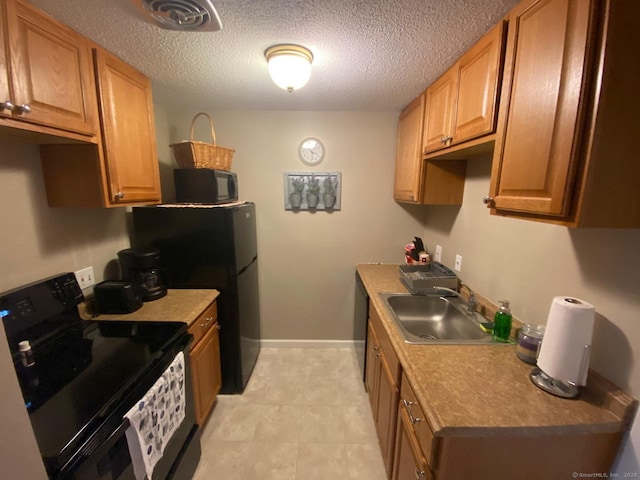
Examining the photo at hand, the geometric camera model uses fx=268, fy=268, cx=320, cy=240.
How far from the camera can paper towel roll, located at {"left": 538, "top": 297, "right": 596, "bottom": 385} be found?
881 mm

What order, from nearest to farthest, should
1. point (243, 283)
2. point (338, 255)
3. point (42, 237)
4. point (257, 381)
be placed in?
point (42, 237)
point (243, 283)
point (257, 381)
point (338, 255)

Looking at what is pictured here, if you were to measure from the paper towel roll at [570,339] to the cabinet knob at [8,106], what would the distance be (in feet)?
6.46

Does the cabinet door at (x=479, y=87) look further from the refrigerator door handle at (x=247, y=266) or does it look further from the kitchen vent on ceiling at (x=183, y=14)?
the refrigerator door handle at (x=247, y=266)

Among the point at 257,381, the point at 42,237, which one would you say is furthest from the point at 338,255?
the point at 42,237

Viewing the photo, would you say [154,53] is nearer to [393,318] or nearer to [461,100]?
[461,100]

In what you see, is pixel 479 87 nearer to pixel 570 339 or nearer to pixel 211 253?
pixel 570 339

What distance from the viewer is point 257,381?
2305 millimetres

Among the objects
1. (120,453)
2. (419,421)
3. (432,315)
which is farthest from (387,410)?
(120,453)

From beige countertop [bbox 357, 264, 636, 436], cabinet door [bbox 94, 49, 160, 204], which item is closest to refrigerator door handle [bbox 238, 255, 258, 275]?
cabinet door [bbox 94, 49, 160, 204]

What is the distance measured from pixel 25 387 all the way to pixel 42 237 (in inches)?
29.0

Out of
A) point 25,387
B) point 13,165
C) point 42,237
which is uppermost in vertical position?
point 13,165

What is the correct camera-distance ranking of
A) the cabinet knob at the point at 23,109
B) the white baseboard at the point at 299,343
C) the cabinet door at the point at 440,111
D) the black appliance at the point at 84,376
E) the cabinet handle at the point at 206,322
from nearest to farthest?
the black appliance at the point at 84,376 → the cabinet knob at the point at 23,109 → the cabinet door at the point at 440,111 → the cabinet handle at the point at 206,322 → the white baseboard at the point at 299,343

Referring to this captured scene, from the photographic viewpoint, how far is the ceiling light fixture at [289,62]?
1324mm

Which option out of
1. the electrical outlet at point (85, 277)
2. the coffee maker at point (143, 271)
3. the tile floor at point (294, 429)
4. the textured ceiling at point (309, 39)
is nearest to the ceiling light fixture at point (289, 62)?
the textured ceiling at point (309, 39)
